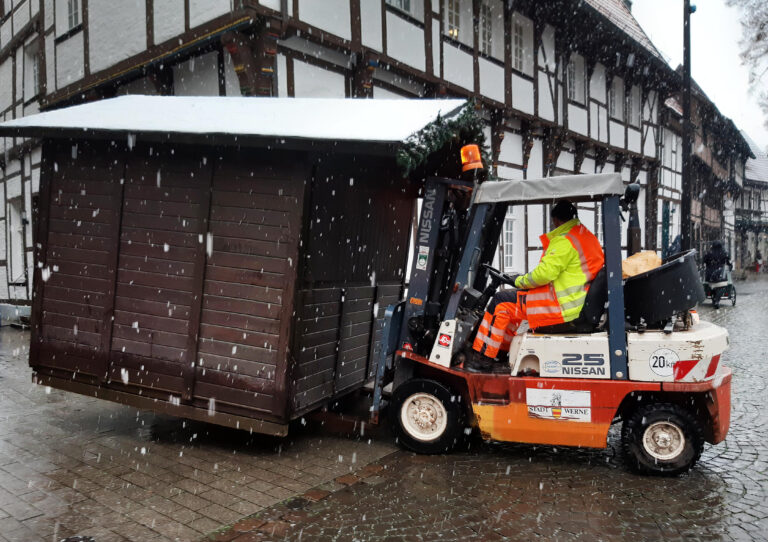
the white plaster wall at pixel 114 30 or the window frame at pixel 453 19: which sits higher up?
the window frame at pixel 453 19

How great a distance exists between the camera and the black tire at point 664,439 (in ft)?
15.5

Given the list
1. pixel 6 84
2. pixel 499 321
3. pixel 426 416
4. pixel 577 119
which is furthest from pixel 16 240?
pixel 499 321

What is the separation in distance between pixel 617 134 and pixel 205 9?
15423mm

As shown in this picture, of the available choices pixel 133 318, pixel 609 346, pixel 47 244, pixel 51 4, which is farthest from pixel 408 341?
pixel 51 4

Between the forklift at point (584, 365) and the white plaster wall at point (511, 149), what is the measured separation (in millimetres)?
10837

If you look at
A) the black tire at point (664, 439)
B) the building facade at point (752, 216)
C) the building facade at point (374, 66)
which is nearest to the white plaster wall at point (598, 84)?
the building facade at point (374, 66)

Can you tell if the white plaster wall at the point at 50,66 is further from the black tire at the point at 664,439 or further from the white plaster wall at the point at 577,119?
the black tire at the point at 664,439

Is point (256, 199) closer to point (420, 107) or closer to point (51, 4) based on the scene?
point (420, 107)

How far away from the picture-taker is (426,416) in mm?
5379

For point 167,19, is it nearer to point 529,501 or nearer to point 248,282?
point 248,282

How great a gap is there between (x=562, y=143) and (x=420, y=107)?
1309 cm

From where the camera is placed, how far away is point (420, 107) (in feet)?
18.6

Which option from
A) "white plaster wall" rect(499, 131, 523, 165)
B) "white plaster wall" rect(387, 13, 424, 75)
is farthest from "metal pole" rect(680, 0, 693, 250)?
"white plaster wall" rect(387, 13, 424, 75)

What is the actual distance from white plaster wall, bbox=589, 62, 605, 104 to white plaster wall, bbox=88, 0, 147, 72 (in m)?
13.2
